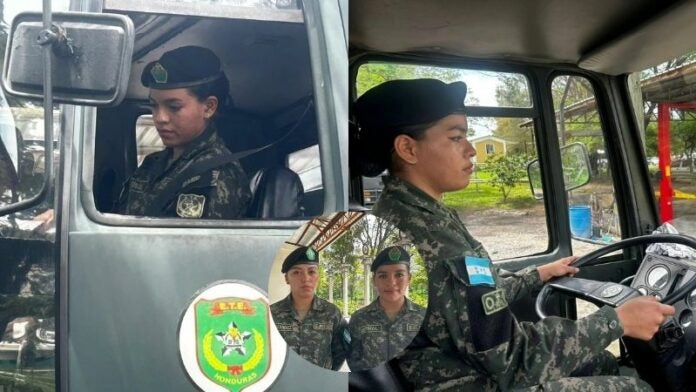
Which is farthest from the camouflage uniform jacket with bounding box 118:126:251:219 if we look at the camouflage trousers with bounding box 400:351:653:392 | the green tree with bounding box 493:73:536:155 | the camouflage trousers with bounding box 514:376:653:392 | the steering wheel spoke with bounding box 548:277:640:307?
the green tree with bounding box 493:73:536:155

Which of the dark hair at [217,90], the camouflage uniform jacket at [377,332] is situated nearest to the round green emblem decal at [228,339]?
the camouflage uniform jacket at [377,332]

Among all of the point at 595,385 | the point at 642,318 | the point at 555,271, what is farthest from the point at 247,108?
the point at 555,271

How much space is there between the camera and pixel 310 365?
131cm

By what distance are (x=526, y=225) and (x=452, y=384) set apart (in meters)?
1.54

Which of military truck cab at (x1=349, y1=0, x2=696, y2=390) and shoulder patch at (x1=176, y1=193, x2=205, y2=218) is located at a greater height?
military truck cab at (x1=349, y1=0, x2=696, y2=390)

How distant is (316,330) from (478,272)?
0.46 meters

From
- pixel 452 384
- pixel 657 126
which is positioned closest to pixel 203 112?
pixel 452 384

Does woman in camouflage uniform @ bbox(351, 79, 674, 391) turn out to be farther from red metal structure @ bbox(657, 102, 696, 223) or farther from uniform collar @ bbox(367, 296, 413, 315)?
red metal structure @ bbox(657, 102, 696, 223)

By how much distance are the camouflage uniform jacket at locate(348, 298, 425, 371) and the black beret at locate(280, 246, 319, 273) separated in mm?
147

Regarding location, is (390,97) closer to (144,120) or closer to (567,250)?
(144,120)

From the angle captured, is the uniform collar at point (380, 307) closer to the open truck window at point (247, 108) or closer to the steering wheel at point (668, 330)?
the open truck window at point (247, 108)

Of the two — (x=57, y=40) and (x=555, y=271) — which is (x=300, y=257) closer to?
(x=57, y=40)

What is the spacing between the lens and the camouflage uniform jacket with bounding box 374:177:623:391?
1488 millimetres

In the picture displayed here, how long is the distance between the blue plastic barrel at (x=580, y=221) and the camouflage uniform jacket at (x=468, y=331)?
1382mm
